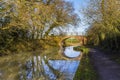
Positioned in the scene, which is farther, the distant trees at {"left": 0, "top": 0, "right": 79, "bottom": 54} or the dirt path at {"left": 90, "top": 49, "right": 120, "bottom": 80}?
the distant trees at {"left": 0, "top": 0, "right": 79, "bottom": 54}

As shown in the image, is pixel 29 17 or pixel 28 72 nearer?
pixel 28 72

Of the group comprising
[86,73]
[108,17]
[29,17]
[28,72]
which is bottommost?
[28,72]

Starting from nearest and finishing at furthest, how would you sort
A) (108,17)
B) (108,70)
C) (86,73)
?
(86,73), (108,70), (108,17)

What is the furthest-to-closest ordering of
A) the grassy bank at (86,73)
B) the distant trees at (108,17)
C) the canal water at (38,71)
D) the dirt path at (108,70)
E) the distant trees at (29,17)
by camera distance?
the distant trees at (108,17)
the distant trees at (29,17)
the canal water at (38,71)
the grassy bank at (86,73)
the dirt path at (108,70)

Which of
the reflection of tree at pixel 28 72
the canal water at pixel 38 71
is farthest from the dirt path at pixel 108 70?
the reflection of tree at pixel 28 72

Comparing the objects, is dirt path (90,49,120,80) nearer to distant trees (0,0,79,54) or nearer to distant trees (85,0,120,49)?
distant trees (0,0,79,54)

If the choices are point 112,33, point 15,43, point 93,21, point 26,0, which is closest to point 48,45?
point 15,43

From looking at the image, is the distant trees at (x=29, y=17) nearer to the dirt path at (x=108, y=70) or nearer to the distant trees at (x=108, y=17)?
the distant trees at (x=108, y=17)

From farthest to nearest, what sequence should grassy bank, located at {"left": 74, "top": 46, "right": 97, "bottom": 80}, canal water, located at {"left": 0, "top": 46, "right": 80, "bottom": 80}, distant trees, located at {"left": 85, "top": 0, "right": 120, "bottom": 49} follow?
distant trees, located at {"left": 85, "top": 0, "right": 120, "bottom": 49}
canal water, located at {"left": 0, "top": 46, "right": 80, "bottom": 80}
grassy bank, located at {"left": 74, "top": 46, "right": 97, "bottom": 80}

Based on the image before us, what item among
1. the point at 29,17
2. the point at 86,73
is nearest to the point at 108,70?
→ the point at 86,73

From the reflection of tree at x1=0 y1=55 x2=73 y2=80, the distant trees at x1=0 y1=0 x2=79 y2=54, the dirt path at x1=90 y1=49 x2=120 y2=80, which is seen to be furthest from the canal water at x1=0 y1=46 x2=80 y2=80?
the distant trees at x1=0 y1=0 x2=79 y2=54

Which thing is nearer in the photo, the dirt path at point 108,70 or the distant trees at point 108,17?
the dirt path at point 108,70

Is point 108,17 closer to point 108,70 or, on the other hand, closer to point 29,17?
point 29,17

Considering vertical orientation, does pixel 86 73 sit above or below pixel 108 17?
below
